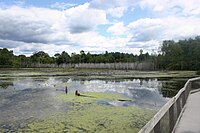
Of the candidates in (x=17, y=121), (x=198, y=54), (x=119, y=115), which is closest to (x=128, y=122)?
(x=119, y=115)

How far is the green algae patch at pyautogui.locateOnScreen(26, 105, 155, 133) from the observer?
8.84 meters

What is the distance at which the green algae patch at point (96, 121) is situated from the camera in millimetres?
8836

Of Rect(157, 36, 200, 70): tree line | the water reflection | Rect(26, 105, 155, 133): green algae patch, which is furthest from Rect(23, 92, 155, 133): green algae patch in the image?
Rect(157, 36, 200, 70): tree line

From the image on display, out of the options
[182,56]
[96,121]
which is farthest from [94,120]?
[182,56]

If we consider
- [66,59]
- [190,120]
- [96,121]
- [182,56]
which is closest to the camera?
[190,120]

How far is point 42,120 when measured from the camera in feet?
32.8

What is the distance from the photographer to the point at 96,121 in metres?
9.88

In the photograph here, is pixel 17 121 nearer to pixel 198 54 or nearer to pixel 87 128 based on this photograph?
pixel 87 128

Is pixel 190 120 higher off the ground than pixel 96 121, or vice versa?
pixel 190 120

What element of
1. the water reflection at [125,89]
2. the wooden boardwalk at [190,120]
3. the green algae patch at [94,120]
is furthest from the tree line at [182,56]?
the wooden boardwalk at [190,120]

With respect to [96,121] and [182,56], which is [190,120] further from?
[182,56]

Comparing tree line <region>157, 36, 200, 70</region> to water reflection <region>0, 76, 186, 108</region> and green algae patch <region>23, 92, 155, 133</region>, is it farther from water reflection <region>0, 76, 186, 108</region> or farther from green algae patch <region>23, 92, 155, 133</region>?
green algae patch <region>23, 92, 155, 133</region>

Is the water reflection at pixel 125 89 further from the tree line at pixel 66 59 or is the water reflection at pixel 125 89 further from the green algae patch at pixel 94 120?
the tree line at pixel 66 59

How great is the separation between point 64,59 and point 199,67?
2067 inches
